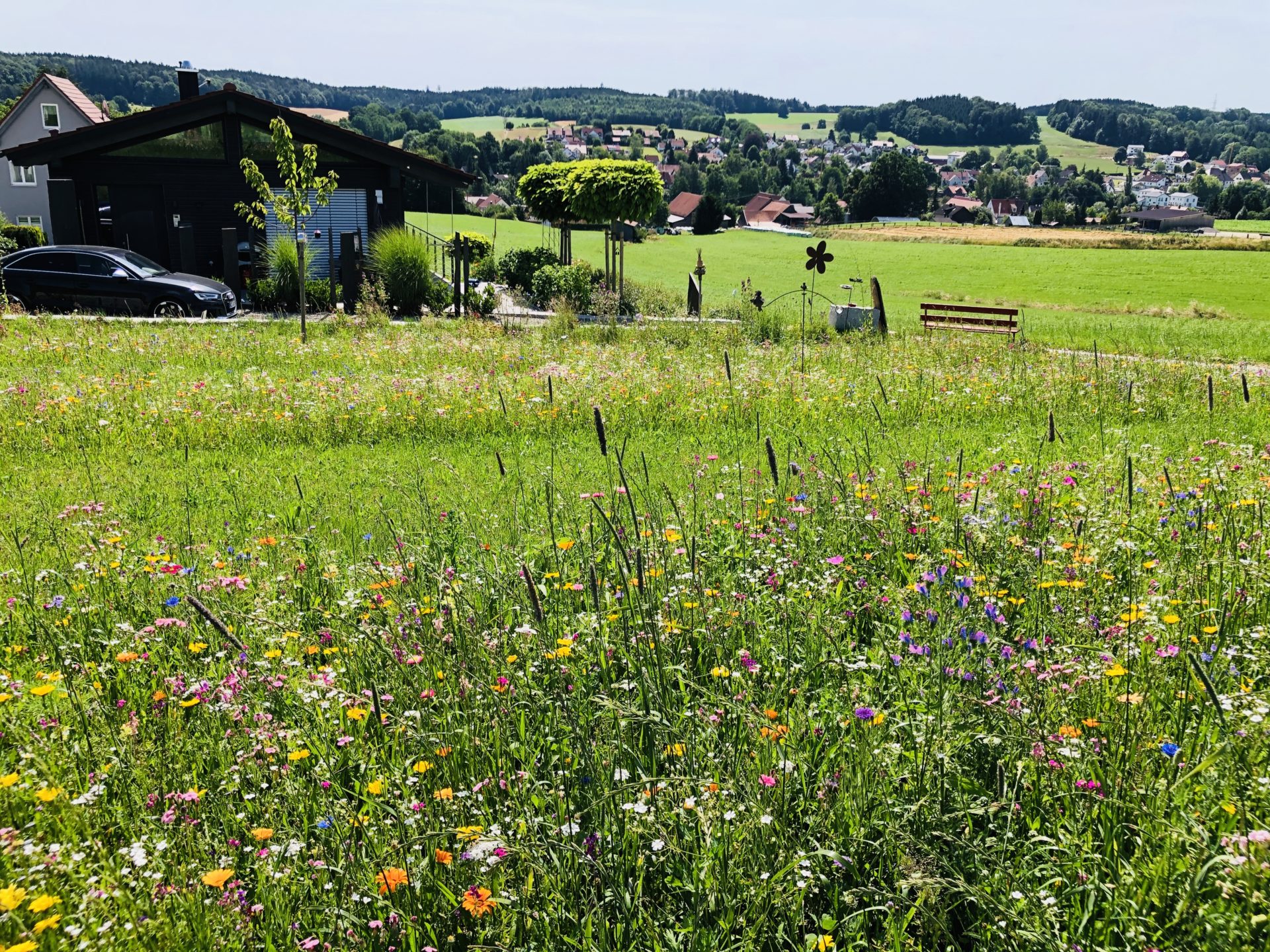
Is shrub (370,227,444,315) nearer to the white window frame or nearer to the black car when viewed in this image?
the black car

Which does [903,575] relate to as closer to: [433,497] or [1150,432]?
→ [433,497]

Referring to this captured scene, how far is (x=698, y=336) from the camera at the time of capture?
1933cm

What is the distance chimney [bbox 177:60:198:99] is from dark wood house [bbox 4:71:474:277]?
129 inches

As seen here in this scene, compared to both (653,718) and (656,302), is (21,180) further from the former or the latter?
(653,718)

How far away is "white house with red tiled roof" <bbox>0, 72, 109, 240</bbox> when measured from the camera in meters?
53.6

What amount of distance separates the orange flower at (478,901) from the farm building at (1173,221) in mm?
130509

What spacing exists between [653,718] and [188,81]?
1360 inches

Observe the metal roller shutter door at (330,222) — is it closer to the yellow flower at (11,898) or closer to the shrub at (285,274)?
the shrub at (285,274)

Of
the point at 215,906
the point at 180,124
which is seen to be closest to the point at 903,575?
the point at 215,906

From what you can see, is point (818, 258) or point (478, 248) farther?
point (478, 248)

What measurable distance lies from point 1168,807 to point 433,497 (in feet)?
18.7

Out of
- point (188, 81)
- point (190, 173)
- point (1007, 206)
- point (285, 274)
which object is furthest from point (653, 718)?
point (1007, 206)

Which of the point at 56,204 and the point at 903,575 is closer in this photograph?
the point at 903,575

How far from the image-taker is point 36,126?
57.1m
